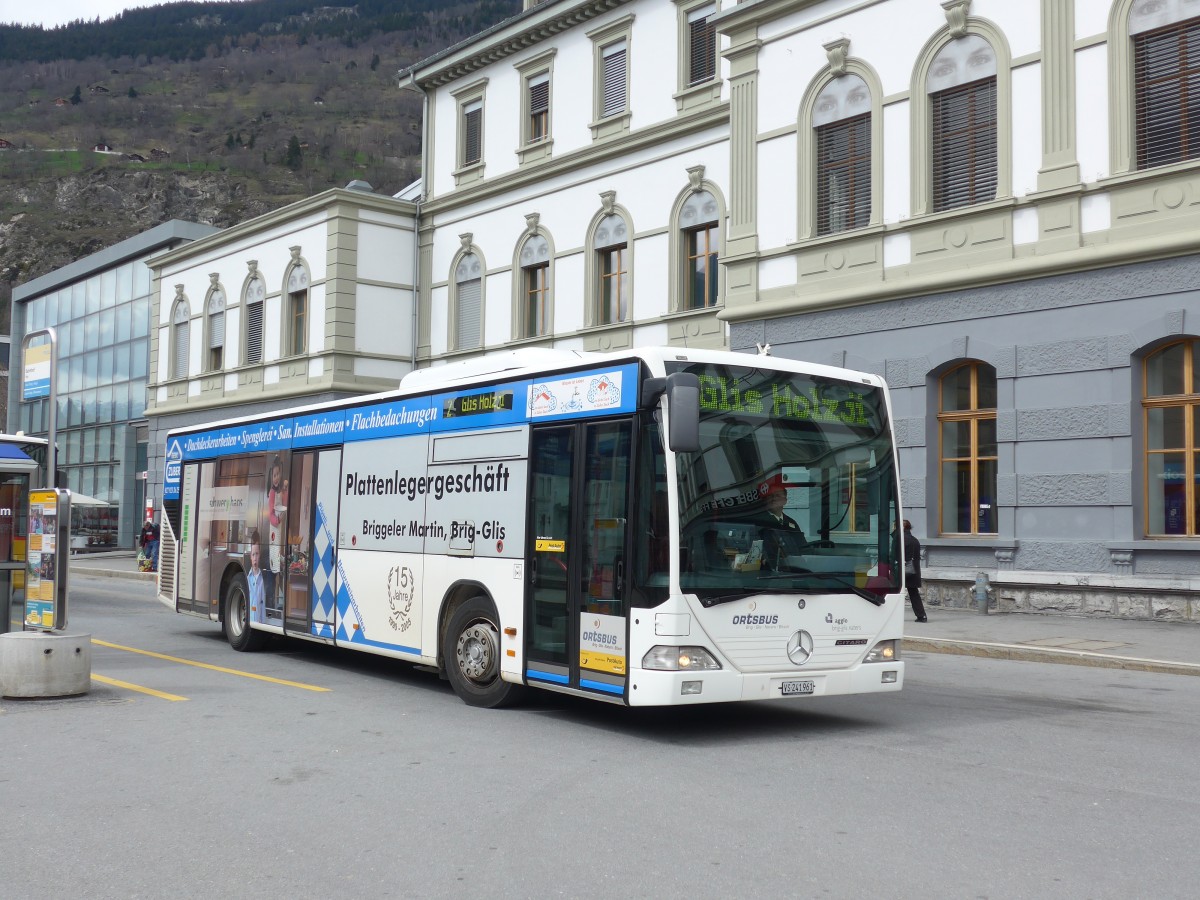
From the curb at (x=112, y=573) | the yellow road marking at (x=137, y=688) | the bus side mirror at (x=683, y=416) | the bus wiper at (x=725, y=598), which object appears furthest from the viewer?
the curb at (x=112, y=573)

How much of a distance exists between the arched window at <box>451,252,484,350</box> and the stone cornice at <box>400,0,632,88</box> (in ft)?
16.0

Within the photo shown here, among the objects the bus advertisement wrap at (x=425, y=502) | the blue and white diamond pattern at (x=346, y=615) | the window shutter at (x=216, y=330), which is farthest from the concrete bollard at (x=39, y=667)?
the window shutter at (x=216, y=330)

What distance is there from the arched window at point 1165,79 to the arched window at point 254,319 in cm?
2611

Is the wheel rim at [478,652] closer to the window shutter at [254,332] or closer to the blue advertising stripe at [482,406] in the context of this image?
the blue advertising stripe at [482,406]

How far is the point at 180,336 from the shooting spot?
1652 inches

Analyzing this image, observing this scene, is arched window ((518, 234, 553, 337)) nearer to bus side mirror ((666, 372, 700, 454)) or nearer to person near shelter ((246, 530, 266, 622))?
person near shelter ((246, 530, 266, 622))

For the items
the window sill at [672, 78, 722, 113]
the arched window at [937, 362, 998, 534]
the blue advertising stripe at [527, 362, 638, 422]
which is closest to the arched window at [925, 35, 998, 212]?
the arched window at [937, 362, 998, 534]

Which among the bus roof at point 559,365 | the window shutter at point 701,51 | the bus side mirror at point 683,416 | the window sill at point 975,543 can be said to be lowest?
the window sill at point 975,543

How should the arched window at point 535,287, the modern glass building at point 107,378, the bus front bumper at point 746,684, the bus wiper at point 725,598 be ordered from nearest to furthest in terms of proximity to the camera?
the bus front bumper at point 746,684 → the bus wiper at point 725,598 → the arched window at point 535,287 → the modern glass building at point 107,378

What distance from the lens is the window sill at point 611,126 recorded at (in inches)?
1105

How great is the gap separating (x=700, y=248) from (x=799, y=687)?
18.2 m

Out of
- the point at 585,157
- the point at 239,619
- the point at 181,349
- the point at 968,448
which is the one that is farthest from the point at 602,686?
the point at 181,349

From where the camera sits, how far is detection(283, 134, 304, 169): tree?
137 m

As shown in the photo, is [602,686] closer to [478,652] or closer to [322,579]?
[478,652]
